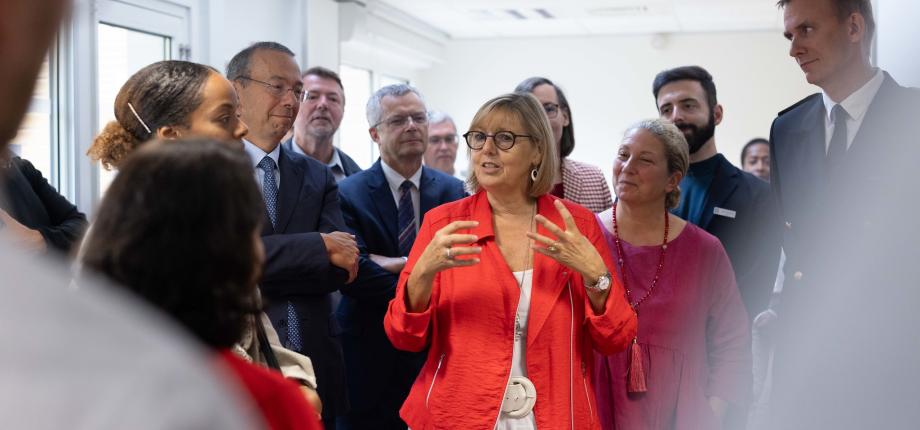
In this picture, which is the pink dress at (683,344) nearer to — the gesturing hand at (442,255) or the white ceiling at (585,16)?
the gesturing hand at (442,255)

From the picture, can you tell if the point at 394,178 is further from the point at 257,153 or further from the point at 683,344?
the point at 683,344

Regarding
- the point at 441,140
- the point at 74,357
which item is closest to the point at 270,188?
the point at 74,357

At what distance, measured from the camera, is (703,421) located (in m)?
2.45

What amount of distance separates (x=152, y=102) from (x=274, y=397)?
1.47m

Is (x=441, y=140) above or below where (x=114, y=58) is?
below

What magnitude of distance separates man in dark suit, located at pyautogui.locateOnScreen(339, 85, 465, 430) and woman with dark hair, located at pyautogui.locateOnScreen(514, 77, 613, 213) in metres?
0.52

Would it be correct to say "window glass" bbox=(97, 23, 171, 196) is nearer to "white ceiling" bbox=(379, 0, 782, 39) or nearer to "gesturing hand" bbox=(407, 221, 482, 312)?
"gesturing hand" bbox=(407, 221, 482, 312)

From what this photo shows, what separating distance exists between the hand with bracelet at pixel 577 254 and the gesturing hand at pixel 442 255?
159 mm

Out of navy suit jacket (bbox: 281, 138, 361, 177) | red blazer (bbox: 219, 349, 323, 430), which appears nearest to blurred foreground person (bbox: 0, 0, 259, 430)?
red blazer (bbox: 219, 349, 323, 430)

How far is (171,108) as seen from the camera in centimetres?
188

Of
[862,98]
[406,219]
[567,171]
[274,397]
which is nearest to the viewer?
[274,397]

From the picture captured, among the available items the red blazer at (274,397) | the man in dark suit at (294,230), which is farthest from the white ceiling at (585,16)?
the red blazer at (274,397)

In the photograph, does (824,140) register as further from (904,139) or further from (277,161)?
(277,161)

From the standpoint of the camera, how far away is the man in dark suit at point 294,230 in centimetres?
227
